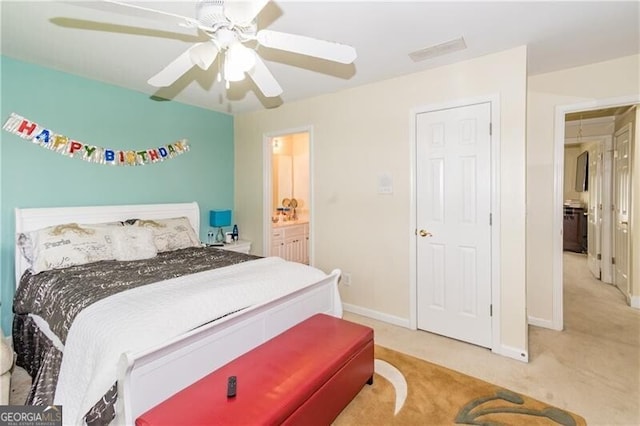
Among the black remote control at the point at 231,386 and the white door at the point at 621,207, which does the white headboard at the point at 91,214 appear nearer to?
the black remote control at the point at 231,386

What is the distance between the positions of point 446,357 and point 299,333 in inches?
53.3

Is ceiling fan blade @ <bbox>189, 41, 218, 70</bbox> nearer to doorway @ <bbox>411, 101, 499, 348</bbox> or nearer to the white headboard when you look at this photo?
doorway @ <bbox>411, 101, 499, 348</bbox>

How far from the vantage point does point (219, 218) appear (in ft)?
13.8

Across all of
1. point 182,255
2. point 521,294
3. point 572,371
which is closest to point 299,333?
point 182,255

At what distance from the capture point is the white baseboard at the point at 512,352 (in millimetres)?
2541

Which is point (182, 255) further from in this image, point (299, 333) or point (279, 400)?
point (279, 400)

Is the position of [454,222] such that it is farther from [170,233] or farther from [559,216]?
[170,233]

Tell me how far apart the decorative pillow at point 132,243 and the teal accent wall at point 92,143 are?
643mm

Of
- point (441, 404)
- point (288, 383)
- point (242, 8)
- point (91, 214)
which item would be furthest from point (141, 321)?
point (91, 214)

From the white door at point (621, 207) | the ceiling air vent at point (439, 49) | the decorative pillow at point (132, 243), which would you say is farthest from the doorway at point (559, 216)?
the decorative pillow at point (132, 243)

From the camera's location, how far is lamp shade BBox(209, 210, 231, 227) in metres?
4.19

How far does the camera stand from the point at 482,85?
2.70m

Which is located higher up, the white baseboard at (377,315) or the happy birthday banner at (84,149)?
the happy birthday banner at (84,149)

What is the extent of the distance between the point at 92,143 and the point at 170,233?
1.19 m
